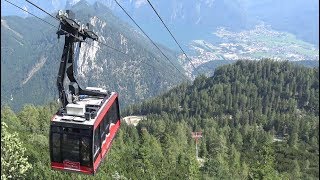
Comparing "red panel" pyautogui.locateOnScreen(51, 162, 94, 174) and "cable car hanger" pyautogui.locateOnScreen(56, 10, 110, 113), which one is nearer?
"cable car hanger" pyautogui.locateOnScreen(56, 10, 110, 113)

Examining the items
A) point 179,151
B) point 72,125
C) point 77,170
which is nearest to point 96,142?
point 72,125

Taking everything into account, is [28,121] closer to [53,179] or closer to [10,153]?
[53,179]

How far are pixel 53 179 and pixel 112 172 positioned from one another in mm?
8842

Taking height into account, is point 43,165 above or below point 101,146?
below

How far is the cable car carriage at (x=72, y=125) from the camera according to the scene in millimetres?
19016

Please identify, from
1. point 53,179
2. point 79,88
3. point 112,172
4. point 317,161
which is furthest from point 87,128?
point 317,161

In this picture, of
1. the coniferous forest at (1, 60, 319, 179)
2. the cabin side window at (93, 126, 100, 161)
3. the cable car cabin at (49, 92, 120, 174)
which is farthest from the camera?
the coniferous forest at (1, 60, 319, 179)

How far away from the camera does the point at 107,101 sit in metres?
22.2

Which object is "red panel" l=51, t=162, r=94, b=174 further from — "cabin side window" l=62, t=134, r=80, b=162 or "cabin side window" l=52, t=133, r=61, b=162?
"cabin side window" l=62, t=134, r=80, b=162

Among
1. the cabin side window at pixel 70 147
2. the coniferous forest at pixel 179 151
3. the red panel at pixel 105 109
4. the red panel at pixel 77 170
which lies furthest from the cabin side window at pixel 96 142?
the coniferous forest at pixel 179 151

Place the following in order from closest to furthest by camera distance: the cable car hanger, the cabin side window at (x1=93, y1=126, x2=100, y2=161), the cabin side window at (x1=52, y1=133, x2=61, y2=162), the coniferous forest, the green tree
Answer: the cable car hanger → the cabin side window at (x1=93, y1=126, x2=100, y2=161) → the cabin side window at (x1=52, y1=133, x2=61, y2=162) → the green tree → the coniferous forest

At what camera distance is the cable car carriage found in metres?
19.0

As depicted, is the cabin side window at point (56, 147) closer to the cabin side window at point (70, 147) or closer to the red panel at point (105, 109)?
the cabin side window at point (70, 147)

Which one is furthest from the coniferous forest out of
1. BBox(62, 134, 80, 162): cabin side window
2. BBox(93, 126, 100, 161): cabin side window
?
BBox(93, 126, 100, 161): cabin side window
